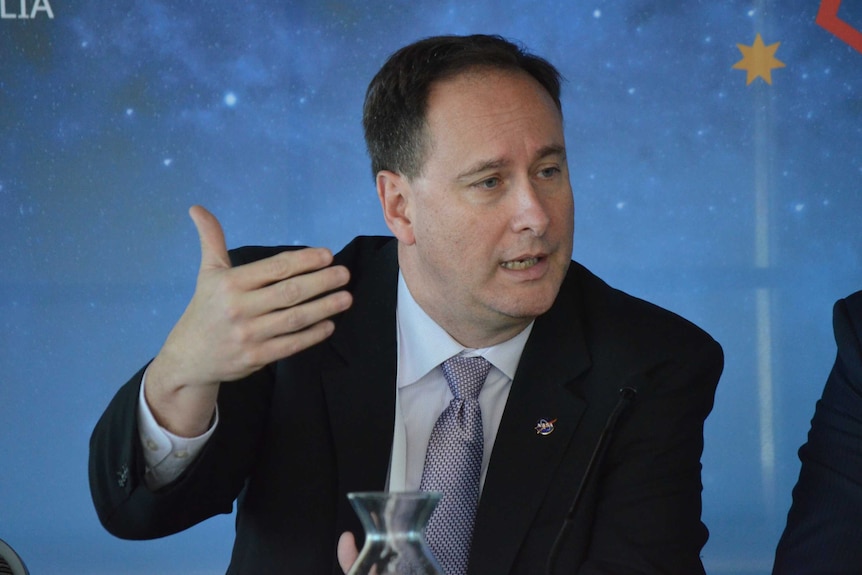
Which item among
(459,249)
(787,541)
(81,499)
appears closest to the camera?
(787,541)

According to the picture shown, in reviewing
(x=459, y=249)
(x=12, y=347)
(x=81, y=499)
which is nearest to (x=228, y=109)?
(x=12, y=347)

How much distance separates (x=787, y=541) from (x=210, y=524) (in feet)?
7.06

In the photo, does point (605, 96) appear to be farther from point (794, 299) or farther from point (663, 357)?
point (663, 357)

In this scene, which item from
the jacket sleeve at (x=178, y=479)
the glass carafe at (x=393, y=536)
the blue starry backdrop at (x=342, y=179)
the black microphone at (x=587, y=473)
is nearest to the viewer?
the glass carafe at (x=393, y=536)

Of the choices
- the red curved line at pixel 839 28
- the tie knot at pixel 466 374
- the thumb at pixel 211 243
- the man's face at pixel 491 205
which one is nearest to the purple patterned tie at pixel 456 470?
the tie knot at pixel 466 374

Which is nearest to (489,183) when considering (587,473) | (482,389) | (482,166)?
(482,166)

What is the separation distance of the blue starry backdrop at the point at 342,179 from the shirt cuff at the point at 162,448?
6.07 feet

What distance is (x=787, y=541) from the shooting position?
178cm

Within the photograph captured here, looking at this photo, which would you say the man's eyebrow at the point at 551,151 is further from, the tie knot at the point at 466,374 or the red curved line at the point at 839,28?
the red curved line at the point at 839,28

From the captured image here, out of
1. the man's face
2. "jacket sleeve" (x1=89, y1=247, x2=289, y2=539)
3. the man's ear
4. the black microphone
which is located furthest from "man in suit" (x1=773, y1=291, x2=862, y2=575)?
"jacket sleeve" (x1=89, y1=247, x2=289, y2=539)

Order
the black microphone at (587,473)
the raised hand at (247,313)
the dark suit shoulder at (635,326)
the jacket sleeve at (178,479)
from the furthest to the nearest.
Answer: the dark suit shoulder at (635,326)
the jacket sleeve at (178,479)
the black microphone at (587,473)
the raised hand at (247,313)

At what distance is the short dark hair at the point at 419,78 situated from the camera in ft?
6.70

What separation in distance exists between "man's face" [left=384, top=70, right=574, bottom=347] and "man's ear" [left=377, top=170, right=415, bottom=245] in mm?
40

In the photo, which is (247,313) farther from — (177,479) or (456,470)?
(456,470)
